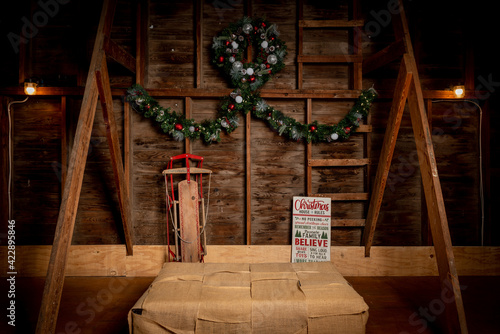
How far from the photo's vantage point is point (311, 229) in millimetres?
4062

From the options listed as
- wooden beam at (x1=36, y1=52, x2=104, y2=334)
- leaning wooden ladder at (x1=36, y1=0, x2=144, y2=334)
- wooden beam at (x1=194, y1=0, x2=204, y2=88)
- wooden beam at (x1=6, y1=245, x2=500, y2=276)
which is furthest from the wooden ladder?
wooden beam at (x1=36, y1=52, x2=104, y2=334)

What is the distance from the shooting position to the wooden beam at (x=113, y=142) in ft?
9.95

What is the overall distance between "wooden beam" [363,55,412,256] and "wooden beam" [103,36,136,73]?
309 centimetres

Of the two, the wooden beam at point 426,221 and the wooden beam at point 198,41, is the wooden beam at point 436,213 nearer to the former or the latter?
the wooden beam at point 426,221

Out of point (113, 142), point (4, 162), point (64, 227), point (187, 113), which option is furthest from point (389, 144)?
point (4, 162)

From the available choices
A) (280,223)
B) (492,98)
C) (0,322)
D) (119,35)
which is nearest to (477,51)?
(492,98)

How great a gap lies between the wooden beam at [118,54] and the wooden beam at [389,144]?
3.09 metres

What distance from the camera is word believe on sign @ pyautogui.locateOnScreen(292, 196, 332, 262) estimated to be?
4004 mm

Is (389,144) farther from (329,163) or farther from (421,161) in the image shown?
(329,163)

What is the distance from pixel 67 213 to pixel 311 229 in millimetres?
2850

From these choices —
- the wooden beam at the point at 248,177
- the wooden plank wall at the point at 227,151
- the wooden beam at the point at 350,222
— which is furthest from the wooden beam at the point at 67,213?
the wooden beam at the point at 350,222

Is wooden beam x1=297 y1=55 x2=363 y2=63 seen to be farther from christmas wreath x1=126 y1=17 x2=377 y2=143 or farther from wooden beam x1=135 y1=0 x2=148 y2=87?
wooden beam x1=135 y1=0 x2=148 y2=87

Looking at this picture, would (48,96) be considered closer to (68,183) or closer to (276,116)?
(68,183)

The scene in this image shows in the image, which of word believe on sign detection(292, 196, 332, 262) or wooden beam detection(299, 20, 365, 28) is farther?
wooden beam detection(299, 20, 365, 28)
